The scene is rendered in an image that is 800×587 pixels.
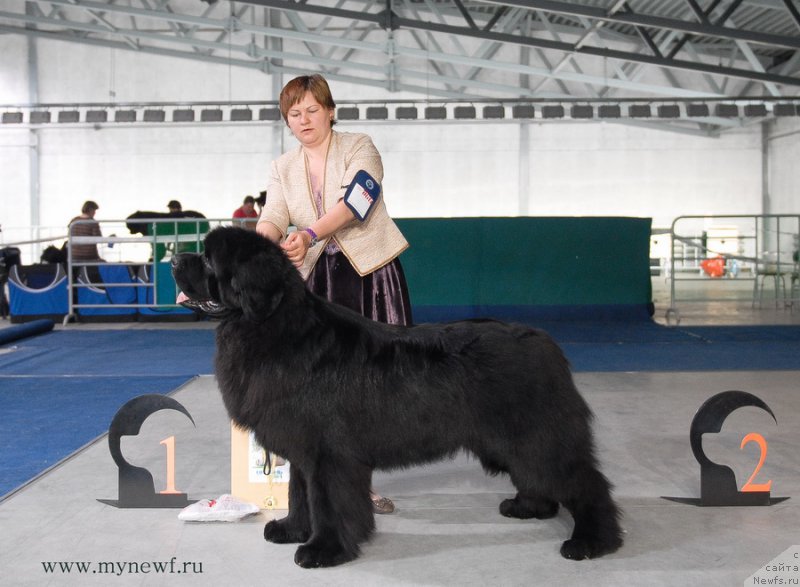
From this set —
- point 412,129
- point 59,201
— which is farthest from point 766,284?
point 59,201

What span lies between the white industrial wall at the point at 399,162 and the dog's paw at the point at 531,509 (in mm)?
18519

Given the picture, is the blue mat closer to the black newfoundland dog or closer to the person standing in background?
the black newfoundland dog

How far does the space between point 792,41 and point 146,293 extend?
11510 millimetres

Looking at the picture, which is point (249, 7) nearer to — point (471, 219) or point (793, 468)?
point (471, 219)

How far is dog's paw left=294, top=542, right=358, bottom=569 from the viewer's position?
2.53m

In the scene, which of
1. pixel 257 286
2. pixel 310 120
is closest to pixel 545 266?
pixel 310 120

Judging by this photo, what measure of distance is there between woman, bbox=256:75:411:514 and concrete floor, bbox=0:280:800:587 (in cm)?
46

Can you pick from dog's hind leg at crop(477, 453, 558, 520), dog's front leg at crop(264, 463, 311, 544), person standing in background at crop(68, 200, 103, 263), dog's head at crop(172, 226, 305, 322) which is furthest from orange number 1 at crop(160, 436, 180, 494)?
person standing in background at crop(68, 200, 103, 263)

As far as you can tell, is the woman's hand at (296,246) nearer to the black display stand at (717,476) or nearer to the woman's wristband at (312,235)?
the woman's wristband at (312,235)

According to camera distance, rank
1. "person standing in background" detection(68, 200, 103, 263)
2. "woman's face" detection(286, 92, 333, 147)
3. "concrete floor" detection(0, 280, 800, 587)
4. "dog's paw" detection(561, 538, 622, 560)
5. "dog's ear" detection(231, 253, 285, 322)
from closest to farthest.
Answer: "dog's ear" detection(231, 253, 285, 322) < "concrete floor" detection(0, 280, 800, 587) < "dog's paw" detection(561, 538, 622, 560) < "woman's face" detection(286, 92, 333, 147) < "person standing in background" detection(68, 200, 103, 263)

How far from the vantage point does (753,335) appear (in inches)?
349

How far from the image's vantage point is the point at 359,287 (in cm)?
321

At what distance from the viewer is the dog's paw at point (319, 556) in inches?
99.7

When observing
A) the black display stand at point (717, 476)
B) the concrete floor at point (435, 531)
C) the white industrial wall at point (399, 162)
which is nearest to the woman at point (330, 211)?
the concrete floor at point (435, 531)
